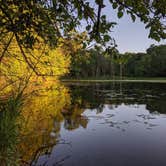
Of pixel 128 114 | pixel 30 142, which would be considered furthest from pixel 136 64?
pixel 30 142

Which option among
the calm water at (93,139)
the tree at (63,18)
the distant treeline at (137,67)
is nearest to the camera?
the tree at (63,18)

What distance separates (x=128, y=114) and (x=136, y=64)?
64434 mm

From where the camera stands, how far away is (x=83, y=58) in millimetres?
3021

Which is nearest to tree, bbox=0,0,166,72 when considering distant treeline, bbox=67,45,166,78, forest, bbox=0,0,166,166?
forest, bbox=0,0,166,166

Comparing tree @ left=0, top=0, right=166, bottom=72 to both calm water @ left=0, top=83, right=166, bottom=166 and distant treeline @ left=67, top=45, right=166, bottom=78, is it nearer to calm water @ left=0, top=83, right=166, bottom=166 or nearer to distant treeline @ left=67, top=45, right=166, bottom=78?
Result: calm water @ left=0, top=83, right=166, bottom=166

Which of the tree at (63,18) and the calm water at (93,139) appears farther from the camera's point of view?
the calm water at (93,139)

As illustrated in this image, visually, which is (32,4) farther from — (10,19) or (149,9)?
(149,9)

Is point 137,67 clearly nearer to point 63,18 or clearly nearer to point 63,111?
point 63,111

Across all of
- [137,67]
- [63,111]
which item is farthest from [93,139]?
[137,67]

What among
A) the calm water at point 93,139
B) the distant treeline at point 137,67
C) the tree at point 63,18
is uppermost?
the distant treeline at point 137,67

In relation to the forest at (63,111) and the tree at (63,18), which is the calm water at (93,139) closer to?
the forest at (63,111)

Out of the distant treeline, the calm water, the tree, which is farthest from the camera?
the distant treeline

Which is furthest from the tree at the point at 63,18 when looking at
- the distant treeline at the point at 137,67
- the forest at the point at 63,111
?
the distant treeline at the point at 137,67

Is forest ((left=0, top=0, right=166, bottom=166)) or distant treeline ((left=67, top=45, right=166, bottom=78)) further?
distant treeline ((left=67, top=45, right=166, bottom=78))
